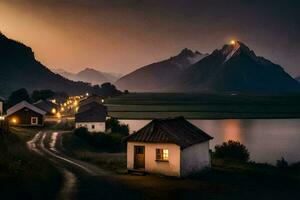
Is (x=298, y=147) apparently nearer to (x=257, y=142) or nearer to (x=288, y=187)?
(x=257, y=142)

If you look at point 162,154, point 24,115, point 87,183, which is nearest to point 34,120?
point 24,115

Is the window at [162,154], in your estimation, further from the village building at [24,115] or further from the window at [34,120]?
the window at [34,120]

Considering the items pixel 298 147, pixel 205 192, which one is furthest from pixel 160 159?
pixel 298 147

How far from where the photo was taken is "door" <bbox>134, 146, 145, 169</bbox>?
131 feet

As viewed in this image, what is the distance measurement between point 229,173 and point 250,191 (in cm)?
A: 881

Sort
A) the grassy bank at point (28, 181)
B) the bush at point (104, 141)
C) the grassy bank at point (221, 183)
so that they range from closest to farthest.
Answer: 1. the grassy bank at point (28, 181)
2. the grassy bank at point (221, 183)
3. the bush at point (104, 141)

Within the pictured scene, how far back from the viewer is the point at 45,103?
130 m

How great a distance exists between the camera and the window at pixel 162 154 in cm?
3853

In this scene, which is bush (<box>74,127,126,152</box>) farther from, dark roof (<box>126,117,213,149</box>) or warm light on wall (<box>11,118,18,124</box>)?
dark roof (<box>126,117,213,149</box>)

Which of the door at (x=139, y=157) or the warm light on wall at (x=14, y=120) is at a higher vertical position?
the warm light on wall at (x=14, y=120)

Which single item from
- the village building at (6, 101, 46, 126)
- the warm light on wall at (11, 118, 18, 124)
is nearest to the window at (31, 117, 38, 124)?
the village building at (6, 101, 46, 126)

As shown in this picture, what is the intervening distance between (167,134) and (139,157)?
3.91 metres

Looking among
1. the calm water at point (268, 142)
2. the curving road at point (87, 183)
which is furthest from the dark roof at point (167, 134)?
the calm water at point (268, 142)

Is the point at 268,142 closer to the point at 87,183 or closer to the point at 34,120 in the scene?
the point at 34,120
